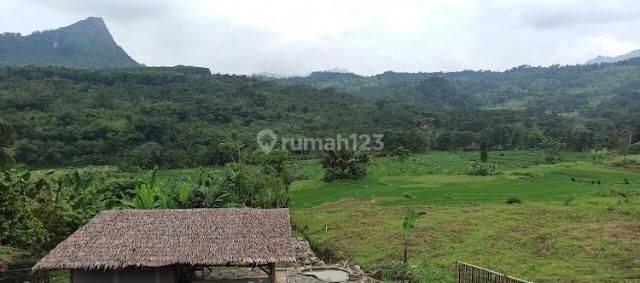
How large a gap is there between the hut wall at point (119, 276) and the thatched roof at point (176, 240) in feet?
1.73

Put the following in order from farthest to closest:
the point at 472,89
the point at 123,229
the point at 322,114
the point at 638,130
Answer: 1. the point at 472,89
2. the point at 322,114
3. the point at 638,130
4. the point at 123,229

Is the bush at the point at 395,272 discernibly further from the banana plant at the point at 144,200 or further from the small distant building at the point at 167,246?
the banana plant at the point at 144,200

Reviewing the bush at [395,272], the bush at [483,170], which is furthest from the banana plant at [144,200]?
the bush at [483,170]

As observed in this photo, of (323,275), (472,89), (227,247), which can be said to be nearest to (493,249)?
(323,275)

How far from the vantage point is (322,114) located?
308 feet

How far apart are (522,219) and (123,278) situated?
19650 millimetres

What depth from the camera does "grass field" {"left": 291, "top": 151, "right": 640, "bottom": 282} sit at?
1886 cm

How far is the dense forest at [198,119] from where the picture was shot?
2162 inches

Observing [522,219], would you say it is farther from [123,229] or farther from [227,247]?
[123,229]

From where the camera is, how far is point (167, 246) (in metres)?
13.8

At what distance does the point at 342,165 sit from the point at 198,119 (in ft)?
117

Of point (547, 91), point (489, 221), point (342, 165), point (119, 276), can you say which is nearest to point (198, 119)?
point (342, 165)

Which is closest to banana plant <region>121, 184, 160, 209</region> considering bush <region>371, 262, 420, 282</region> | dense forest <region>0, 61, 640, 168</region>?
bush <region>371, 262, 420, 282</region>

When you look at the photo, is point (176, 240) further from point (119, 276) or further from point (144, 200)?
point (144, 200)
